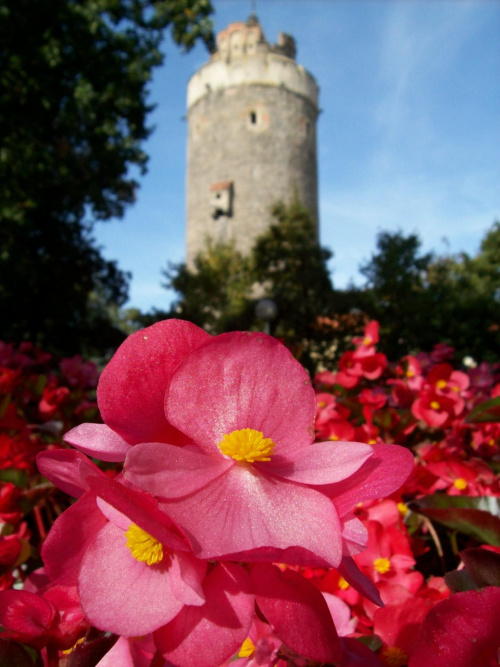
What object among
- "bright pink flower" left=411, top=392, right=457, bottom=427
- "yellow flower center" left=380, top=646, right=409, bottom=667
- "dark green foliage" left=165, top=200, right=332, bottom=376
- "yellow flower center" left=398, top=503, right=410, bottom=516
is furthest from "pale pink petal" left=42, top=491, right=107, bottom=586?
"dark green foliage" left=165, top=200, right=332, bottom=376

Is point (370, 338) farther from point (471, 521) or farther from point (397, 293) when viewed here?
point (397, 293)

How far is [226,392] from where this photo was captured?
12.2 inches

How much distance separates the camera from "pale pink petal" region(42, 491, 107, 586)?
30 cm

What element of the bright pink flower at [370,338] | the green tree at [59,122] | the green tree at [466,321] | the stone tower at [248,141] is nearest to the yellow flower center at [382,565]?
the bright pink flower at [370,338]

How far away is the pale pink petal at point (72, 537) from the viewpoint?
1.00 ft

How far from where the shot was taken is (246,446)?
11.8 inches

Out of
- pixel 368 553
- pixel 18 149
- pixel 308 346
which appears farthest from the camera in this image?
pixel 308 346

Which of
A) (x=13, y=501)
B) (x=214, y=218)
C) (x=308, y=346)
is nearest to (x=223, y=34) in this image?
(x=214, y=218)

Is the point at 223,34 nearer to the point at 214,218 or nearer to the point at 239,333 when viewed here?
the point at 214,218

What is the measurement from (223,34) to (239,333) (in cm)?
1772

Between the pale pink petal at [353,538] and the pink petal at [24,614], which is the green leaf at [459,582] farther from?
the pink petal at [24,614]

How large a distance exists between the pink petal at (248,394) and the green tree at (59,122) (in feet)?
20.5

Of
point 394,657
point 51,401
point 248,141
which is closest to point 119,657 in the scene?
point 394,657

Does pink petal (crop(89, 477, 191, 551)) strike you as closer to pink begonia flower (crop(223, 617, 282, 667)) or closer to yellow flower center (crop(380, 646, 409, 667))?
pink begonia flower (crop(223, 617, 282, 667))
